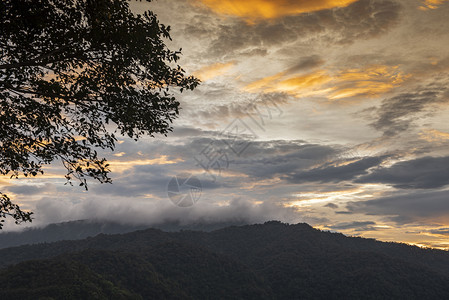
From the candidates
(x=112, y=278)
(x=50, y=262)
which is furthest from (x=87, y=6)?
(x=112, y=278)

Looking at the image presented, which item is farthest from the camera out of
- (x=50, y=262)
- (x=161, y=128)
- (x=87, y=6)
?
(x=50, y=262)

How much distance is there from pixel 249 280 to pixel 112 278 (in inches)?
2746

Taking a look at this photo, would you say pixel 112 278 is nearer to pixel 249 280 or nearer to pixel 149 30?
pixel 249 280

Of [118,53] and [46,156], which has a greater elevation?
[118,53]

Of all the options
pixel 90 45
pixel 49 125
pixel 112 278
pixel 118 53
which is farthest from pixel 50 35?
pixel 112 278

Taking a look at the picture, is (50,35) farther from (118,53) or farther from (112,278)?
(112,278)

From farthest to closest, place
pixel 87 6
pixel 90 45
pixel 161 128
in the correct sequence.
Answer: pixel 161 128 < pixel 90 45 < pixel 87 6

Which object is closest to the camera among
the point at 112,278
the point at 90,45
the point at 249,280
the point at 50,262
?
the point at 90,45

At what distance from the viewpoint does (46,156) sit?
1252cm

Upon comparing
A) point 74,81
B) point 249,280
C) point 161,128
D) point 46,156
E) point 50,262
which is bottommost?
point 249,280

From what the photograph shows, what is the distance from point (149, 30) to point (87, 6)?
2.15m

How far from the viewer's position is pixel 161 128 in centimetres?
1298

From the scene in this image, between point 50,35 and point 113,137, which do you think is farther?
point 113,137

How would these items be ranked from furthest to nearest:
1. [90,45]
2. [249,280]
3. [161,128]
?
[249,280]
[161,128]
[90,45]
